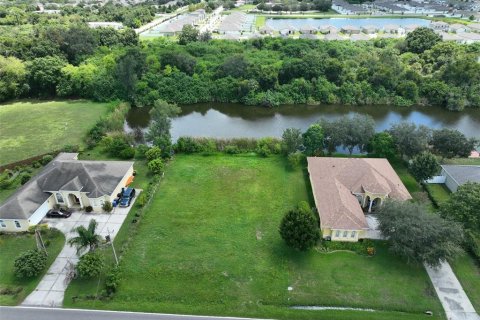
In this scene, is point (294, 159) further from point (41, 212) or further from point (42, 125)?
point (42, 125)

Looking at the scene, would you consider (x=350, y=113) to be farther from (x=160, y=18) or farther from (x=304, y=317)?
(x=160, y=18)

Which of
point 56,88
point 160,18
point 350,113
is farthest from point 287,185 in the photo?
point 160,18

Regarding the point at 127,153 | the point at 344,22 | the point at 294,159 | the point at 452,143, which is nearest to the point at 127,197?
the point at 127,153

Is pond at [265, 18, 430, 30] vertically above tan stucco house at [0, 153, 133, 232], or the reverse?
pond at [265, 18, 430, 30]

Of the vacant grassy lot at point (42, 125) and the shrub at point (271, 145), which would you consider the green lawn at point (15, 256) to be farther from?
the shrub at point (271, 145)

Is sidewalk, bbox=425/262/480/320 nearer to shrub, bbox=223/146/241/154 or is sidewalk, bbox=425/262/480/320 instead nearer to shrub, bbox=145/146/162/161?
shrub, bbox=223/146/241/154

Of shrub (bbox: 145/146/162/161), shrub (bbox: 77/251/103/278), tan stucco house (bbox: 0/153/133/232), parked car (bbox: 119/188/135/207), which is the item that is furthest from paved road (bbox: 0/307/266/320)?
shrub (bbox: 145/146/162/161)

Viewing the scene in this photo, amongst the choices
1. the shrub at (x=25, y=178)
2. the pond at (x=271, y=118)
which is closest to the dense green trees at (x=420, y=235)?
the pond at (x=271, y=118)
